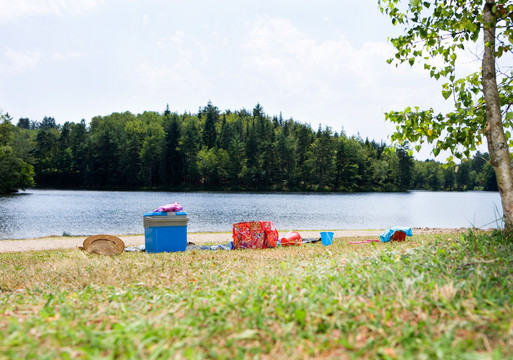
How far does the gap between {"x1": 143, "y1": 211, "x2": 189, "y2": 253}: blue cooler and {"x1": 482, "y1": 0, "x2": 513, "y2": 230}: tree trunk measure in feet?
25.5

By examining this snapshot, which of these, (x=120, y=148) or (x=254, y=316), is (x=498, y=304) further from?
(x=120, y=148)

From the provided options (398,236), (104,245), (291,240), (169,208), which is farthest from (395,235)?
(104,245)

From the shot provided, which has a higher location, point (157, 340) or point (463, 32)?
point (463, 32)

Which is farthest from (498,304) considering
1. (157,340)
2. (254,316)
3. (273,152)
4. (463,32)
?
(273,152)

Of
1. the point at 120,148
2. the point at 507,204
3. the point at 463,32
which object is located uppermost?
the point at 120,148

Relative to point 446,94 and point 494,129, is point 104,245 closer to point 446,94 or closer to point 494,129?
point 446,94

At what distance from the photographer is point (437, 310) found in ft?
10.5

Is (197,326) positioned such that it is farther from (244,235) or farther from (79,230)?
(79,230)

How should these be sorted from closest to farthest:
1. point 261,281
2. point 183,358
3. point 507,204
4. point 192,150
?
1. point 183,358
2. point 261,281
3. point 507,204
4. point 192,150

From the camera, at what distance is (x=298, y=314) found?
3135mm

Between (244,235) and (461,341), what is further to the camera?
(244,235)

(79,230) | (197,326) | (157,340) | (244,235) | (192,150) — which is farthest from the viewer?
(192,150)

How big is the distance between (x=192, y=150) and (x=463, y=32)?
9919 centimetres

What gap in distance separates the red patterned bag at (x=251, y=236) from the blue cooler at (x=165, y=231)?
1.61m
